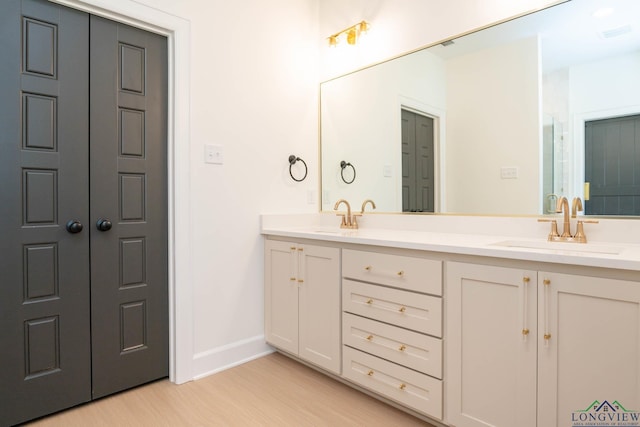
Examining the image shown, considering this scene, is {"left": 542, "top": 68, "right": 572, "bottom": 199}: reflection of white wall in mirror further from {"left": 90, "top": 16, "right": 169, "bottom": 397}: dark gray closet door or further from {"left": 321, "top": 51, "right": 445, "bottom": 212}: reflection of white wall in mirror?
{"left": 90, "top": 16, "right": 169, "bottom": 397}: dark gray closet door

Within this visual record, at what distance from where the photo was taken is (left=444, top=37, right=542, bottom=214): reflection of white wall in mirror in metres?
1.87

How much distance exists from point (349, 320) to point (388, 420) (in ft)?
1.63

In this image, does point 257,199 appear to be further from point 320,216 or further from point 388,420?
point 388,420

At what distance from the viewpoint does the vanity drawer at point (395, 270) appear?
5.42 feet

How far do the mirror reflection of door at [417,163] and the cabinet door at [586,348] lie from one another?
1024 mm

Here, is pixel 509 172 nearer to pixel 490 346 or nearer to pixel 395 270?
pixel 395 270

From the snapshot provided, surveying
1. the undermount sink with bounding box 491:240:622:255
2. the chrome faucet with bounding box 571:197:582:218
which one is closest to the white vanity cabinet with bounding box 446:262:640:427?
the undermount sink with bounding box 491:240:622:255

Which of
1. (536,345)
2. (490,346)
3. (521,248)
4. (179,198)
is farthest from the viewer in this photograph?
(179,198)

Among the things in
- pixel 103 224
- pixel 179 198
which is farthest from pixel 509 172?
pixel 103 224

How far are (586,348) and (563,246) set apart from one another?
517 millimetres

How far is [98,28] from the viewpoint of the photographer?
6.28 feet

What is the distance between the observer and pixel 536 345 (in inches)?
53.8

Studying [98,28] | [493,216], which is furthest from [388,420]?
[98,28]

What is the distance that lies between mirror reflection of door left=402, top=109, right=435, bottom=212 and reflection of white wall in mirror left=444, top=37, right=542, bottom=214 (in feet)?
0.39
